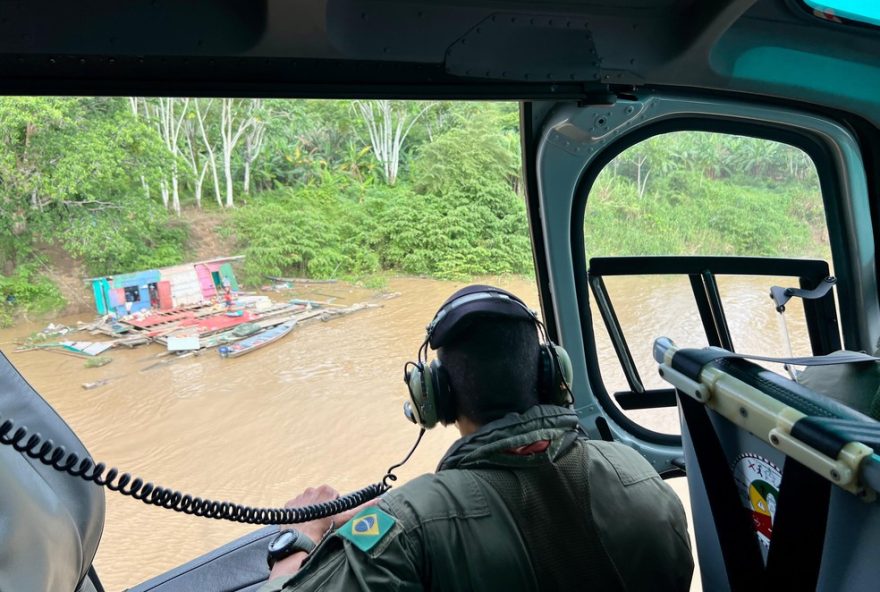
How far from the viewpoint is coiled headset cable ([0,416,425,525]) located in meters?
1.10

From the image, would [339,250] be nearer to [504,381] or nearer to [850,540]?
[504,381]

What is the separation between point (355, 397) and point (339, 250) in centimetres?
103

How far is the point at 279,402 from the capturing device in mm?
3930

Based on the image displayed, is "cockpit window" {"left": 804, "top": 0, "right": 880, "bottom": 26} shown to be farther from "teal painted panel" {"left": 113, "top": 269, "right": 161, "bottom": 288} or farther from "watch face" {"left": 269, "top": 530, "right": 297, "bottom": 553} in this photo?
"teal painted panel" {"left": 113, "top": 269, "right": 161, "bottom": 288}

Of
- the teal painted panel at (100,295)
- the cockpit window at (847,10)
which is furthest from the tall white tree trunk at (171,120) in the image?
the cockpit window at (847,10)

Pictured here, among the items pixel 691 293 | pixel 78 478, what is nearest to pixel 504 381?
pixel 78 478

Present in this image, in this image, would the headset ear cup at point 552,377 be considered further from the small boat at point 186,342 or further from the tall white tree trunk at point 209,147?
the small boat at point 186,342

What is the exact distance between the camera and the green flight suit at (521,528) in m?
0.98

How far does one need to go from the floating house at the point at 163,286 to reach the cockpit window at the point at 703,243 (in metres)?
2.46

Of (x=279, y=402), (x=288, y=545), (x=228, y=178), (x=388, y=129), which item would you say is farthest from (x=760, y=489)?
(x=279, y=402)

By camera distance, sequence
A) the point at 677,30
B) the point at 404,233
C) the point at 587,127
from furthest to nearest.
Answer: the point at 404,233
the point at 587,127
the point at 677,30

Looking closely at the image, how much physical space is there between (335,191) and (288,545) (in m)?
2.47

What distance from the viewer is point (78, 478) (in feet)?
3.99

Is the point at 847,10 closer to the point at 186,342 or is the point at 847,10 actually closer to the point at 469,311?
the point at 469,311
